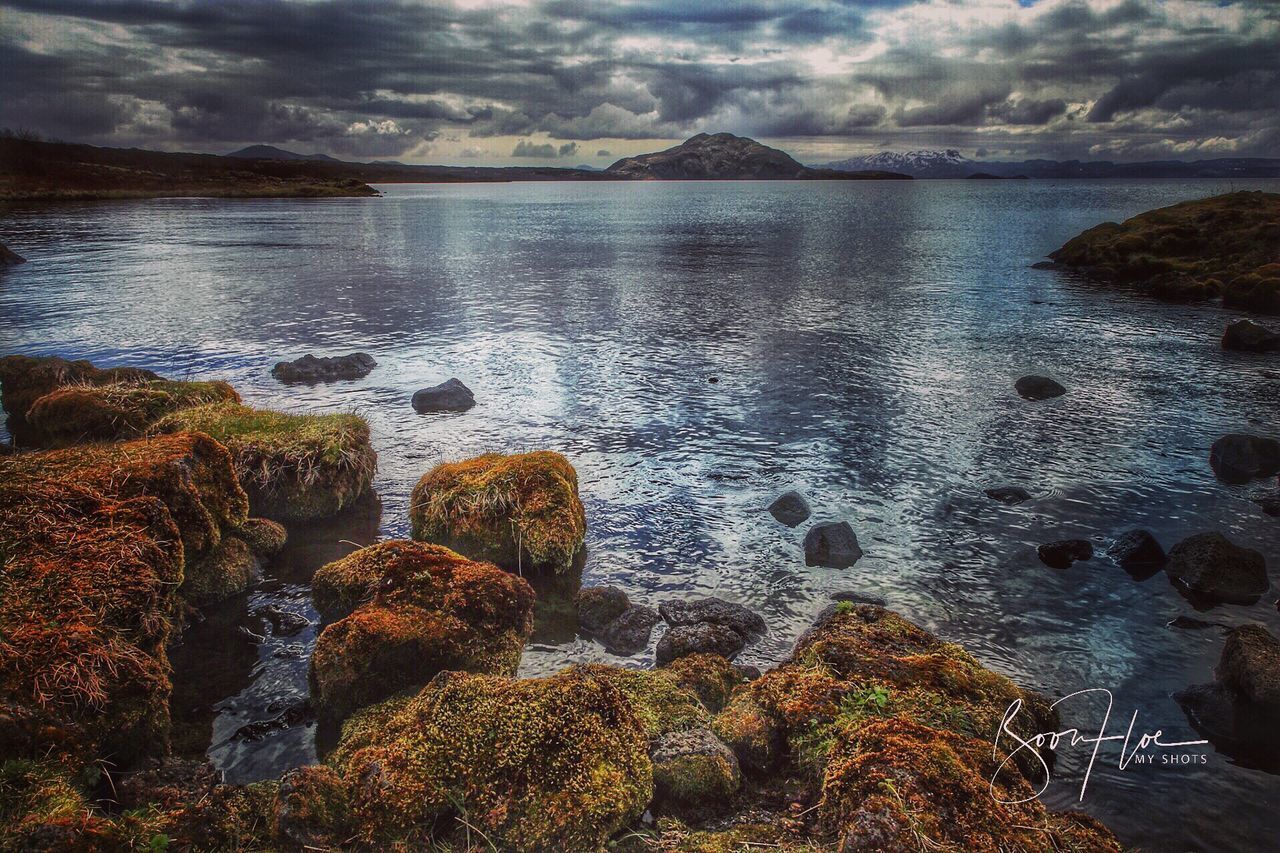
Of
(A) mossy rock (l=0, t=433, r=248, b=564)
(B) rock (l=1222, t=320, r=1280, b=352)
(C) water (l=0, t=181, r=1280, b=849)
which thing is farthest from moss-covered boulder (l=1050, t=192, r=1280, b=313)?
(A) mossy rock (l=0, t=433, r=248, b=564)

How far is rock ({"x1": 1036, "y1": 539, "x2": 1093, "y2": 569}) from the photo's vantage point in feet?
39.2

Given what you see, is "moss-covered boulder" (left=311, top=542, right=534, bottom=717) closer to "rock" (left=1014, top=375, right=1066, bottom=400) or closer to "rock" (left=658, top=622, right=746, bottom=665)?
"rock" (left=658, top=622, right=746, bottom=665)

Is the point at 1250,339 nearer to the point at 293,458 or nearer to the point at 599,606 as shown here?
the point at 599,606

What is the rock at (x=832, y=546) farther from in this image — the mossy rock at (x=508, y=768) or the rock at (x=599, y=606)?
the mossy rock at (x=508, y=768)

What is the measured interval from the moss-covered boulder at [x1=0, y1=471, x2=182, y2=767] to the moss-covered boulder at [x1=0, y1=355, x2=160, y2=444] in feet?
38.4

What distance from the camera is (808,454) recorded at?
1666 cm

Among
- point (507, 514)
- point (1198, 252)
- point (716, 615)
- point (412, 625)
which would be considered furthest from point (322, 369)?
point (1198, 252)

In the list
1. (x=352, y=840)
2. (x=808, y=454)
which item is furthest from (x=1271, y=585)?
(x=352, y=840)

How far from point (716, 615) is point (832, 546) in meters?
3.08

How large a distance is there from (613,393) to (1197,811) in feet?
54.4

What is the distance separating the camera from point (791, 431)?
18250mm

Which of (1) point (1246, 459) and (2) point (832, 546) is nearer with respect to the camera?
(2) point (832, 546)

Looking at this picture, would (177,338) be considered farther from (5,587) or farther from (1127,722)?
(1127,722)

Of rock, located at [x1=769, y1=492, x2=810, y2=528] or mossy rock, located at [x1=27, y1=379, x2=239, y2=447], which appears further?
mossy rock, located at [x1=27, y1=379, x2=239, y2=447]
